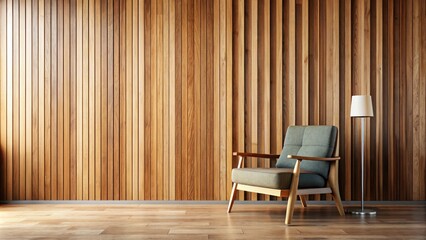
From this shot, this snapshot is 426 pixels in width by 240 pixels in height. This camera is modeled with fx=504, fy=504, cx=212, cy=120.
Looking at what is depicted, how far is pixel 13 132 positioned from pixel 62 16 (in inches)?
54.1

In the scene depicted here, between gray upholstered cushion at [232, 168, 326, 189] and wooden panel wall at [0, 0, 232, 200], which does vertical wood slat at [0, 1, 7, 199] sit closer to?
wooden panel wall at [0, 0, 232, 200]

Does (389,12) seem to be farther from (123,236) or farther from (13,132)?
(13,132)

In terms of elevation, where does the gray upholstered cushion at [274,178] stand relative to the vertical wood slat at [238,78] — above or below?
below

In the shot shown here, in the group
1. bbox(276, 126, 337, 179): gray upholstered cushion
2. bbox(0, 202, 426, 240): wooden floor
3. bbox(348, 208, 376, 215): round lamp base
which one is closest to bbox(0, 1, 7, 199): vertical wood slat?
bbox(0, 202, 426, 240): wooden floor

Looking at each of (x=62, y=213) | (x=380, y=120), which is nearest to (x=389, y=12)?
(x=380, y=120)

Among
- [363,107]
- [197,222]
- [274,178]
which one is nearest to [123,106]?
[197,222]

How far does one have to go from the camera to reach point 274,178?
4.27 meters

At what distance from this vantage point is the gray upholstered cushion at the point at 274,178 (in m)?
4.28

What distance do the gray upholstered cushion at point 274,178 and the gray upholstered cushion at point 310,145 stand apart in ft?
0.47

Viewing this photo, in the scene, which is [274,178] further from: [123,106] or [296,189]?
[123,106]

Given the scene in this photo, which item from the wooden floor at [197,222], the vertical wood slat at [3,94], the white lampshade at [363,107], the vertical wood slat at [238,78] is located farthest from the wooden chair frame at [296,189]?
the vertical wood slat at [3,94]

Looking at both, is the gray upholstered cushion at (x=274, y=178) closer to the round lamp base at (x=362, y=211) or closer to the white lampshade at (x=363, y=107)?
the round lamp base at (x=362, y=211)

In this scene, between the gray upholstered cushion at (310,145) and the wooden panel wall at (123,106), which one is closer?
the gray upholstered cushion at (310,145)

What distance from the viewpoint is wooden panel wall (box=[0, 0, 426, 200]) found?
5.43 m
